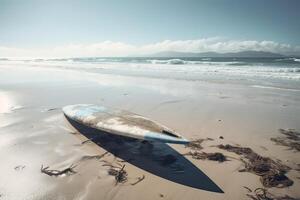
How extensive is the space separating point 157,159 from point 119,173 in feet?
2.51

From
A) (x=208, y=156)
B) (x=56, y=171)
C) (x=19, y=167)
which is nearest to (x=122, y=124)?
(x=56, y=171)

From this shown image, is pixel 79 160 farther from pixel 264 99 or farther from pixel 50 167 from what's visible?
pixel 264 99

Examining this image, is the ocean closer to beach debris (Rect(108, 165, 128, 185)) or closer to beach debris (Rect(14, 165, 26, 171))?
beach debris (Rect(108, 165, 128, 185))

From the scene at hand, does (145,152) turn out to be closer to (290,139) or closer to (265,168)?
(265,168)

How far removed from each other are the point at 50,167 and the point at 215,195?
259 cm

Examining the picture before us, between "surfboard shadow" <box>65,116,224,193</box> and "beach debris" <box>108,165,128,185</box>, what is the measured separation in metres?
0.27

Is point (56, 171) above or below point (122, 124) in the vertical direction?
below

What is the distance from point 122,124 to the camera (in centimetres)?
441

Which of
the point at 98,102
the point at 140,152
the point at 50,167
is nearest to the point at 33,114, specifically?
the point at 98,102

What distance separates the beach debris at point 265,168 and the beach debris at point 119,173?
6.19 feet

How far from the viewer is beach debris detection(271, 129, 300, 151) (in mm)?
4547

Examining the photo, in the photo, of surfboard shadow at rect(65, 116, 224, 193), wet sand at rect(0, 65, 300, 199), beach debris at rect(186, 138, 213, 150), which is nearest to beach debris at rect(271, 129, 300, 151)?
wet sand at rect(0, 65, 300, 199)

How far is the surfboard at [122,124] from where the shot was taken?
3.64 meters

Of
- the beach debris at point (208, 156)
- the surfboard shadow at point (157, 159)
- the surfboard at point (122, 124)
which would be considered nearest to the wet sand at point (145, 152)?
the surfboard shadow at point (157, 159)
